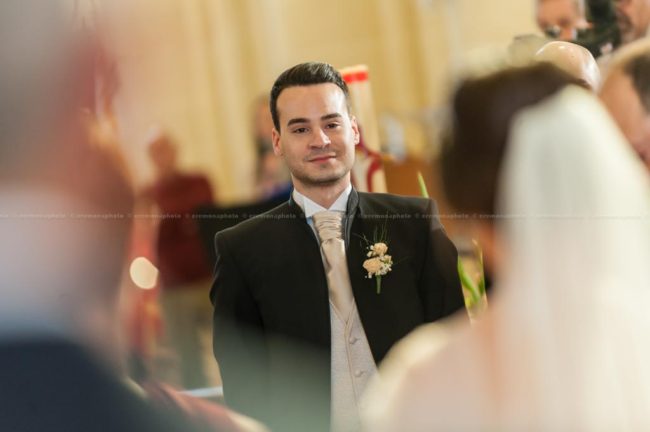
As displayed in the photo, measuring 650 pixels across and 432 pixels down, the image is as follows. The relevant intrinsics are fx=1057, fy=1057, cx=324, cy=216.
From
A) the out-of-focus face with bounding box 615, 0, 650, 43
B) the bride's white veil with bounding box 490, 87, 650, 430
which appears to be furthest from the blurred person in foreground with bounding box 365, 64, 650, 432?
the out-of-focus face with bounding box 615, 0, 650, 43

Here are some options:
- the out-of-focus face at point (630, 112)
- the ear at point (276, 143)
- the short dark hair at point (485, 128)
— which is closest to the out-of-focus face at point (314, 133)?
the ear at point (276, 143)

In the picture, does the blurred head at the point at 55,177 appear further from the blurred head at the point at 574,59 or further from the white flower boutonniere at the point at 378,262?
the blurred head at the point at 574,59

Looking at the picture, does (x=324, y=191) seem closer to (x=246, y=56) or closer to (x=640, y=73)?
(x=246, y=56)

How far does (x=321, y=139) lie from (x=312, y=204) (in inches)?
2.8

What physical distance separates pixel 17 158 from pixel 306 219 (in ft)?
0.99

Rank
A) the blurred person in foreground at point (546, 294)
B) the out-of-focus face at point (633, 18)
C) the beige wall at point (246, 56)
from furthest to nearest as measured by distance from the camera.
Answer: the out-of-focus face at point (633, 18) → the beige wall at point (246, 56) → the blurred person in foreground at point (546, 294)

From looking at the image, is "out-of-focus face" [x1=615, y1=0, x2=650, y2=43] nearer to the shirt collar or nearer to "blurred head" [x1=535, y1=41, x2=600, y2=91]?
"blurred head" [x1=535, y1=41, x2=600, y2=91]

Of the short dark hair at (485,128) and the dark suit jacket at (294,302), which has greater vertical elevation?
the short dark hair at (485,128)

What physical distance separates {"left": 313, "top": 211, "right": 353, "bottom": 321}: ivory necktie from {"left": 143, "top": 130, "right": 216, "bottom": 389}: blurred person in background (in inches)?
4.8

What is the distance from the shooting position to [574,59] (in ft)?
3.64

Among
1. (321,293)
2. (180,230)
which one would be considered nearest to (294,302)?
(321,293)

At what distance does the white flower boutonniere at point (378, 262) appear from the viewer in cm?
113

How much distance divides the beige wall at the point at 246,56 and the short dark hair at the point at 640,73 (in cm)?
13

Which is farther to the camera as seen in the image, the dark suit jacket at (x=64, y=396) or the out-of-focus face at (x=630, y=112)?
the out-of-focus face at (x=630, y=112)
